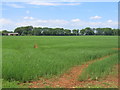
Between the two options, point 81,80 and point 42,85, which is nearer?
point 42,85

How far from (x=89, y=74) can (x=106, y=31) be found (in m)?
30.2

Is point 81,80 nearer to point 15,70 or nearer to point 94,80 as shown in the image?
point 94,80

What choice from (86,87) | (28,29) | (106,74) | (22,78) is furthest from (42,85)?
(28,29)

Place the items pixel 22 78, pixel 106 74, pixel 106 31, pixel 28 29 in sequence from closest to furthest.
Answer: pixel 22 78
pixel 106 74
pixel 28 29
pixel 106 31

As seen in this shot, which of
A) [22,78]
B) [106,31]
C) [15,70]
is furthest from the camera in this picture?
[106,31]

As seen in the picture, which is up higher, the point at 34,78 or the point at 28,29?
the point at 28,29

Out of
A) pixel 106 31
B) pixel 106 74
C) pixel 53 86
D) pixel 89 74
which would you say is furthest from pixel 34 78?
pixel 106 31

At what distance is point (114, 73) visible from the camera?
6.30 metres

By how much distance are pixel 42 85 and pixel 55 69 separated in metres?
1.50

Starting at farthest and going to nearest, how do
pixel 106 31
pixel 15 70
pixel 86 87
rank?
1. pixel 106 31
2. pixel 15 70
3. pixel 86 87

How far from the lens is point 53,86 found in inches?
191

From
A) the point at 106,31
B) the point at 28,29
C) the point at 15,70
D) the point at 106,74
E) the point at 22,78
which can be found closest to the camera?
the point at 22,78

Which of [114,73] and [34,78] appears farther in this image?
[114,73]

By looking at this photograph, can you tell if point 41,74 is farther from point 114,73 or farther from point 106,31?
point 106,31
